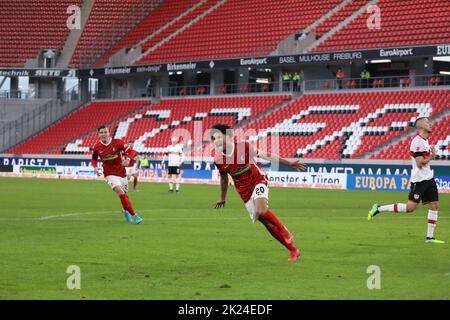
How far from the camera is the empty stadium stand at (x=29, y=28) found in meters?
A: 69.8

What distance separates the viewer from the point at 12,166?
194 ft

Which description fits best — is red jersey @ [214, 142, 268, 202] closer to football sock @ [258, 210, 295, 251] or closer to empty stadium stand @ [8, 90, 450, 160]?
football sock @ [258, 210, 295, 251]

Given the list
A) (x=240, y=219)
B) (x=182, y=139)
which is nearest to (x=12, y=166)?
(x=182, y=139)

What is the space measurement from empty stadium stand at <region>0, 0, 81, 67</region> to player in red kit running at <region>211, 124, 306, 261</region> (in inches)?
2255

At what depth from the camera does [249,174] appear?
14289mm

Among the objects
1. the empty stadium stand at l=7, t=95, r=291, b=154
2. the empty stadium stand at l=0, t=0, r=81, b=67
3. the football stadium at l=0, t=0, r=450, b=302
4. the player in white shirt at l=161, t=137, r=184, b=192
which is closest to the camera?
the football stadium at l=0, t=0, r=450, b=302

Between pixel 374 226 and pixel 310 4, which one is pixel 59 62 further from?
pixel 374 226

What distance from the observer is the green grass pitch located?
11.1 metres

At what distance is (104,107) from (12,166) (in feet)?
35.1

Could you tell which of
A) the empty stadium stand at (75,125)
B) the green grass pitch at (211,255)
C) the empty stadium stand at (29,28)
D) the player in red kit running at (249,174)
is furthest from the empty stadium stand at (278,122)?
the player in red kit running at (249,174)

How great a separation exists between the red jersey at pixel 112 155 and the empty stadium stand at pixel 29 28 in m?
49.3

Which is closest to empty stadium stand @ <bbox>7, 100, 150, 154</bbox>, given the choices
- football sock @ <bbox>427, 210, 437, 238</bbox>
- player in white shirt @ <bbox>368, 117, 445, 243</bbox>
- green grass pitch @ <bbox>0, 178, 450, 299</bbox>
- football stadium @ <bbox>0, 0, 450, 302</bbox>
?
football stadium @ <bbox>0, 0, 450, 302</bbox>

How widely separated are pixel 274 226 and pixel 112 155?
8.50 metres

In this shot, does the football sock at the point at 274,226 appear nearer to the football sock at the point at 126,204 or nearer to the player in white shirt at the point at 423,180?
the player in white shirt at the point at 423,180
